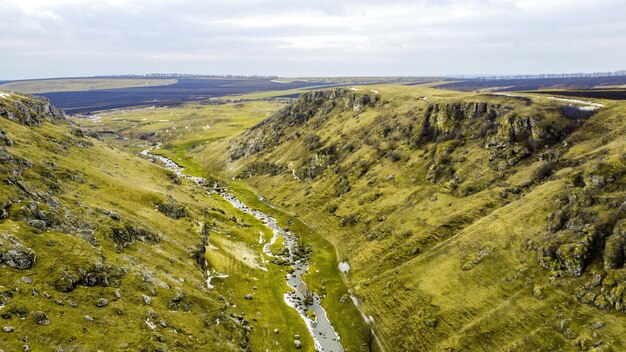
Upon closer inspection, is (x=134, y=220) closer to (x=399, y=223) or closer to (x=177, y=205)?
(x=177, y=205)

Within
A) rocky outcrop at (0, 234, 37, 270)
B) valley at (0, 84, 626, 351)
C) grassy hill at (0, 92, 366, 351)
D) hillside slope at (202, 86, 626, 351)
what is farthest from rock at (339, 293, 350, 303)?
rocky outcrop at (0, 234, 37, 270)

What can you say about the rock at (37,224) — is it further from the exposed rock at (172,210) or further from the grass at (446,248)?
the exposed rock at (172,210)

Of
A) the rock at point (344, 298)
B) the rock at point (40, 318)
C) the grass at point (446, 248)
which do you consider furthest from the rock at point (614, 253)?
the rock at point (40, 318)

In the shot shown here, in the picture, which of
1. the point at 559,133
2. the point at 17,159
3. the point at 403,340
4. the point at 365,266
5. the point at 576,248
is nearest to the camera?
the point at 576,248

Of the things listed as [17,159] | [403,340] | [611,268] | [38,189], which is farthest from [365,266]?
[17,159]

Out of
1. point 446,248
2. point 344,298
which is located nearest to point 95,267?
point 344,298

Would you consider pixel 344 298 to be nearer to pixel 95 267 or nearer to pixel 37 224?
pixel 95 267
